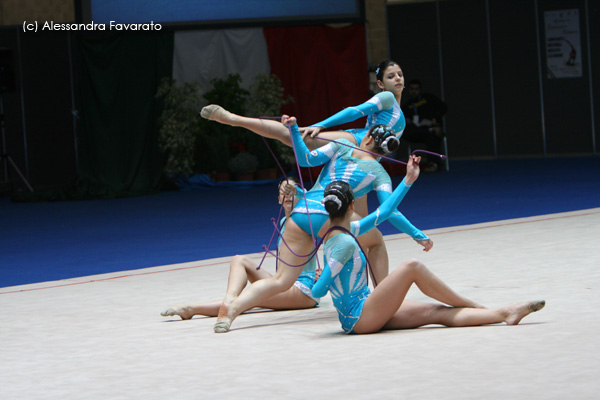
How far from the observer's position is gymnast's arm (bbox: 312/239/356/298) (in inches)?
181

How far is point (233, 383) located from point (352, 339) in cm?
99

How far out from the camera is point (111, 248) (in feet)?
30.4

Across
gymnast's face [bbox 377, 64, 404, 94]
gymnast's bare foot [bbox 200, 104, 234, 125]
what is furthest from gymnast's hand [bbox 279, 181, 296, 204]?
gymnast's face [bbox 377, 64, 404, 94]

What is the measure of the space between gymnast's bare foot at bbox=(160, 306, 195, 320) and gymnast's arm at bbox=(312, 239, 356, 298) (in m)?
1.09

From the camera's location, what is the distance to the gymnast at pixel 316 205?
17.1 ft

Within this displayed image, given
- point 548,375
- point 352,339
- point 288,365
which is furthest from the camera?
point 352,339

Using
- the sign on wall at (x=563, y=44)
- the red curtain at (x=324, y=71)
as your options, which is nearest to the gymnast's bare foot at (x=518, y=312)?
the red curtain at (x=324, y=71)

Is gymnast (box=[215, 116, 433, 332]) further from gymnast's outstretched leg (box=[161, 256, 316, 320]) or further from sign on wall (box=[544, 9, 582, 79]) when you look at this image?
sign on wall (box=[544, 9, 582, 79])

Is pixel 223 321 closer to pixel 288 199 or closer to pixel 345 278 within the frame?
pixel 345 278

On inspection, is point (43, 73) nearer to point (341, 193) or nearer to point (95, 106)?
point (95, 106)

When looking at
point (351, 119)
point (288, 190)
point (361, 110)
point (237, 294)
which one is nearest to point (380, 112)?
point (361, 110)

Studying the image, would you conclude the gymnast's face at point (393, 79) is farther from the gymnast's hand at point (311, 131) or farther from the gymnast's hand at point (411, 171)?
the gymnast's hand at point (411, 171)

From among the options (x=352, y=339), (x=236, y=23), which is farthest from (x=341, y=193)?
(x=236, y=23)

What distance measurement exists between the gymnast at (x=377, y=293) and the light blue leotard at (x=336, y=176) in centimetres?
51
